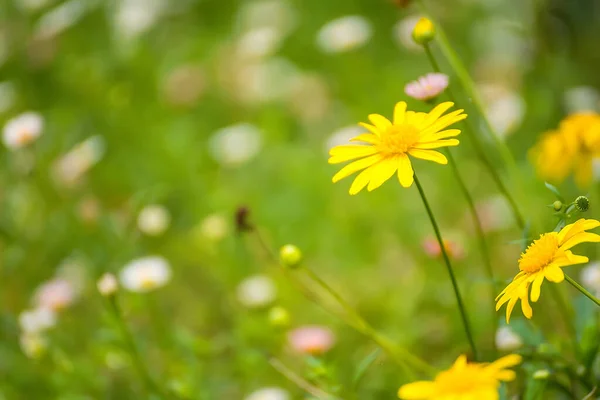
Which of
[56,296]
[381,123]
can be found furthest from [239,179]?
[381,123]

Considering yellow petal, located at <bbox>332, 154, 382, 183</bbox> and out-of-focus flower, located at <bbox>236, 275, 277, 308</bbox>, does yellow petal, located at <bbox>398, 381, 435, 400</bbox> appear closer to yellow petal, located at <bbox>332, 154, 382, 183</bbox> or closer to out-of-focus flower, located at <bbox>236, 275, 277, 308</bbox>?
yellow petal, located at <bbox>332, 154, 382, 183</bbox>

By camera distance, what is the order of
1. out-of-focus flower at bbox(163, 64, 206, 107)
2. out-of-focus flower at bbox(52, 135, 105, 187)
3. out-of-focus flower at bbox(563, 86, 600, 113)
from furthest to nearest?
out-of-focus flower at bbox(163, 64, 206, 107) < out-of-focus flower at bbox(52, 135, 105, 187) < out-of-focus flower at bbox(563, 86, 600, 113)

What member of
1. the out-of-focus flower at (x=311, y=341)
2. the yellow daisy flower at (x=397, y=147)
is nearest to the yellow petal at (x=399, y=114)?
the yellow daisy flower at (x=397, y=147)

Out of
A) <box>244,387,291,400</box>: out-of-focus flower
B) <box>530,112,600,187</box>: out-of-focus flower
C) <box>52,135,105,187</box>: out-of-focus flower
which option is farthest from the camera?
<box>52,135,105,187</box>: out-of-focus flower

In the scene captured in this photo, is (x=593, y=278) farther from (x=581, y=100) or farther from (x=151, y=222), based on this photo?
(x=151, y=222)

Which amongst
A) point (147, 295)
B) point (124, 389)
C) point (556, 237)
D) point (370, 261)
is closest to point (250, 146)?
point (370, 261)

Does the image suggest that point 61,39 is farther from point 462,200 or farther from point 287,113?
point 462,200

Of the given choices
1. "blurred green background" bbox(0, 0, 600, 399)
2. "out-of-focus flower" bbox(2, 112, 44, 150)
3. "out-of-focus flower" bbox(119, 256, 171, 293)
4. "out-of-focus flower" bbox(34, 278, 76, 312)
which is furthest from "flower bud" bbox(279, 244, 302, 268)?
"out-of-focus flower" bbox(2, 112, 44, 150)
